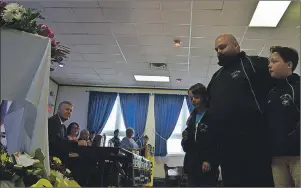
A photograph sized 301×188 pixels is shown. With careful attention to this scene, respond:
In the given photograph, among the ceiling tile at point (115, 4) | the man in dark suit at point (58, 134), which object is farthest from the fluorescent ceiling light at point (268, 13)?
the man in dark suit at point (58, 134)

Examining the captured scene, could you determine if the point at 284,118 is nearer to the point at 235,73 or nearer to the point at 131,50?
the point at 235,73

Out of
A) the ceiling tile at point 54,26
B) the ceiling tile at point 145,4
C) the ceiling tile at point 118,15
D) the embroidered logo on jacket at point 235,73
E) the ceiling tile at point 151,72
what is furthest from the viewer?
the ceiling tile at point 151,72

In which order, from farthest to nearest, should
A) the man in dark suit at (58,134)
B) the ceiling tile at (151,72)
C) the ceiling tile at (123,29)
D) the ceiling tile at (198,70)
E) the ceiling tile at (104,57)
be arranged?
1. the ceiling tile at (151,72)
2. the ceiling tile at (198,70)
3. the ceiling tile at (104,57)
4. the ceiling tile at (123,29)
5. the man in dark suit at (58,134)

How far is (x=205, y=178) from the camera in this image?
→ 1.68 metres

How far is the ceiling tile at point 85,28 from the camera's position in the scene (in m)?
4.38

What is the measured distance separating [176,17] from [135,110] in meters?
4.52

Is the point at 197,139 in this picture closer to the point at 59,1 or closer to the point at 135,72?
the point at 59,1

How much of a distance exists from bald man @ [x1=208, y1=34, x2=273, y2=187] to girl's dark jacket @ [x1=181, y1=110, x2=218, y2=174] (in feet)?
0.30

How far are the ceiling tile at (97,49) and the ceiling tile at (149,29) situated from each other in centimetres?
91

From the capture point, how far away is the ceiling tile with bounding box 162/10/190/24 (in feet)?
12.6

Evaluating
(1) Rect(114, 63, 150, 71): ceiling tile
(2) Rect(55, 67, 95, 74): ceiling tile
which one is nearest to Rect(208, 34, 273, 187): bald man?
(1) Rect(114, 63, 150, 71): ceiling tile

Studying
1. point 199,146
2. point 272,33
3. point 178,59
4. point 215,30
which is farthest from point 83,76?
point 199,146

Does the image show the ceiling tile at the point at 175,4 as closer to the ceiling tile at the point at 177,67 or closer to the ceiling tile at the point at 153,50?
the ceiling tile at the point at 153,50

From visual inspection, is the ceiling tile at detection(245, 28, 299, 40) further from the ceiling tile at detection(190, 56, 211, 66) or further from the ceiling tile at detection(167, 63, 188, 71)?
the ceiling tile at detection(167, 63, 188, 71)
